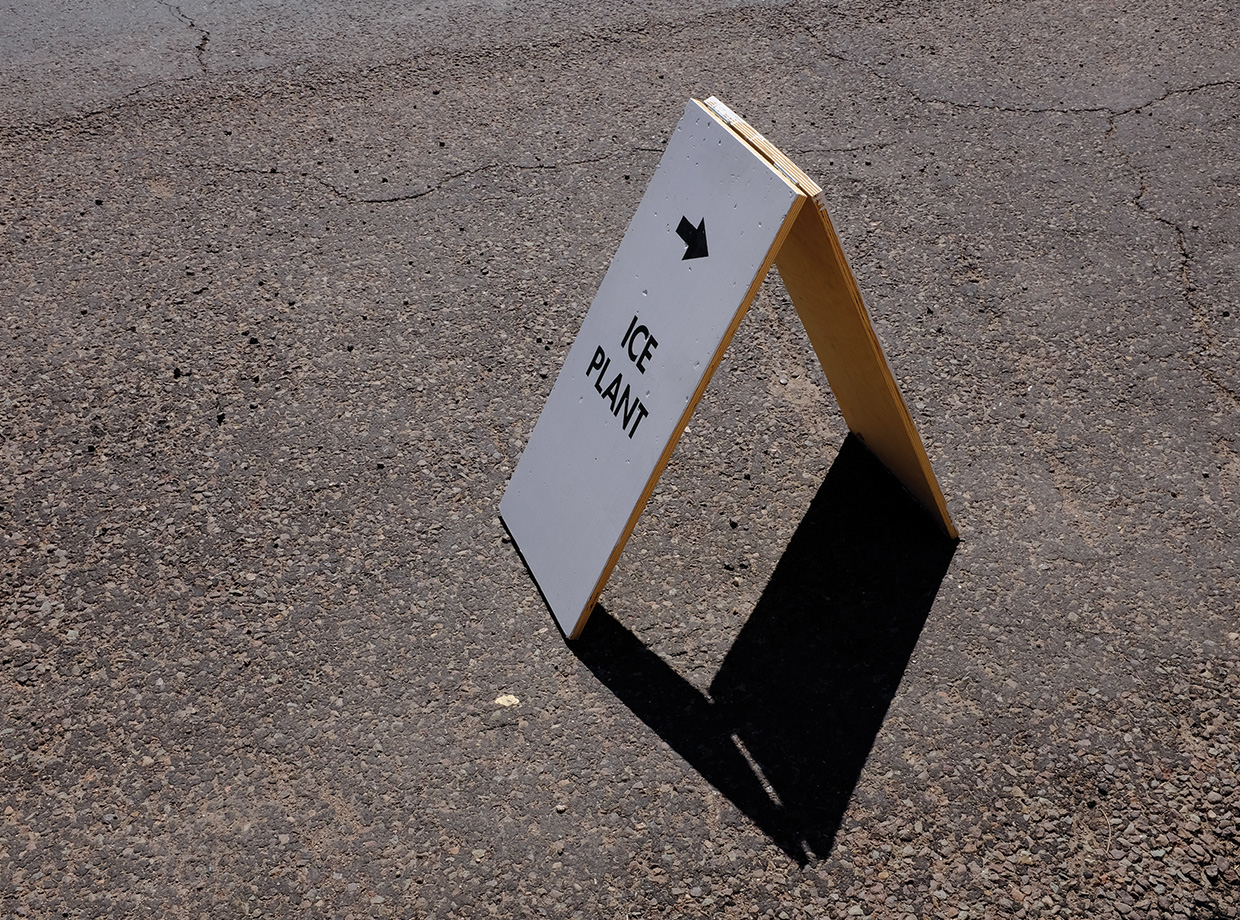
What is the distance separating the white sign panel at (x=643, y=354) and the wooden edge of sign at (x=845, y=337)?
3.8 inches

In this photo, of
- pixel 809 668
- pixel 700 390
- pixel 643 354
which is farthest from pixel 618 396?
pixel 809 668

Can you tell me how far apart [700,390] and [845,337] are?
614 mm

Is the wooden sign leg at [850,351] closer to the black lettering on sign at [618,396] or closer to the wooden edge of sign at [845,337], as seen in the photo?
the wooden edge of sign at [845,337]

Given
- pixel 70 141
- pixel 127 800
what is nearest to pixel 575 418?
pixel 127 800

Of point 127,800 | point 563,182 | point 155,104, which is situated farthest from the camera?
point 155,104

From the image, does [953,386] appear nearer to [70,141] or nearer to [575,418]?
[575,418]

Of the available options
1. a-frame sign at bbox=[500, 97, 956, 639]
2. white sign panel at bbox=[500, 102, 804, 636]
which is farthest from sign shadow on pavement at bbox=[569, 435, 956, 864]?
white sign panel at bbox=[500, 102, 804, 636]

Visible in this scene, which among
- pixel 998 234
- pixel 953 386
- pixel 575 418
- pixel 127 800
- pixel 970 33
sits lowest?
pixel 127 800

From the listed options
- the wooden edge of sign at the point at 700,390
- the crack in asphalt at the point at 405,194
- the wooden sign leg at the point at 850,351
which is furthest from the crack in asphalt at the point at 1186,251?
the crack in asphalt at the point at 405,194

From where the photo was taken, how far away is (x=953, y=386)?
13.8ft

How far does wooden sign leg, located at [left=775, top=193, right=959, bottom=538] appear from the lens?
287 cm

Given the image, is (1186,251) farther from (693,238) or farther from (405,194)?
(405,194)

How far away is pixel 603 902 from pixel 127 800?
1501 millimetres

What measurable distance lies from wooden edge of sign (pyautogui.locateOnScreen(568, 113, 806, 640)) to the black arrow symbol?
22 centimetres
